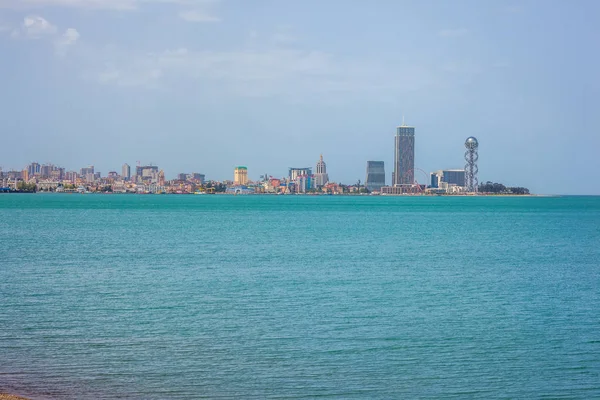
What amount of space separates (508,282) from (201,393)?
69.2ft

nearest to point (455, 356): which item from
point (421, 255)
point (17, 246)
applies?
point (421, 255)

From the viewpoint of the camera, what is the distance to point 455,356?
19.3m

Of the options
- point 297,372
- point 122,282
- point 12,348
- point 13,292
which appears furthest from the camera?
point 122,282

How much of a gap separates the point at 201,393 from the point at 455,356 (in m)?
6.98

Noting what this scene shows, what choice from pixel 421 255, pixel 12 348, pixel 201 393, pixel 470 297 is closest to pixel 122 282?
pixel 12 348

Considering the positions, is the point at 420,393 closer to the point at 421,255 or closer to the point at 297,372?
the point at 297,372

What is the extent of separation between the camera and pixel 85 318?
23234mm

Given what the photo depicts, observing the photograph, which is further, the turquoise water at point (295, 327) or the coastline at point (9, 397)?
the turquoise water at point (295, 327)

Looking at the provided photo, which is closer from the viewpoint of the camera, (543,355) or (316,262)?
(543,355)

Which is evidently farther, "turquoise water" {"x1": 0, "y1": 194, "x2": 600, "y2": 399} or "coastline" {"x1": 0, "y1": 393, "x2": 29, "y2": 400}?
"turquoise water" {"x1": 0, "y1": 194, "x2": 600, "y2": 399}

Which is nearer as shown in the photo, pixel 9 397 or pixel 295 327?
pixel 9 397

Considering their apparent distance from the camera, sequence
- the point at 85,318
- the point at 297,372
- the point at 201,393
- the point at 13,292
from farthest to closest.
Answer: the point at 13,292
the point at 85,318
the point at 297,372
the point at 201,393

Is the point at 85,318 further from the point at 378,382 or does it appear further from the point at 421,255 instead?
the point at 421,255

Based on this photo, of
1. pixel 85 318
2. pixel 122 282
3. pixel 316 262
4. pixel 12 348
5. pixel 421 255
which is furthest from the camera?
pixel 421 255
